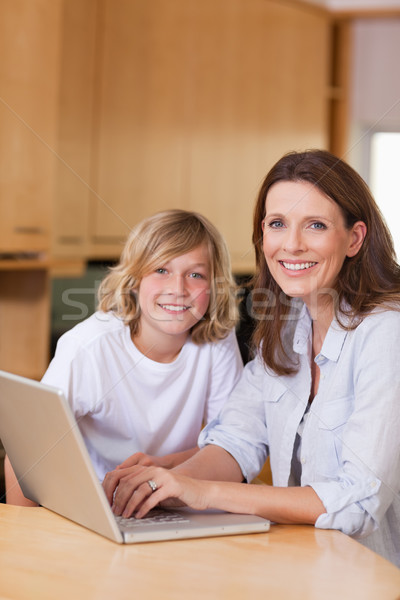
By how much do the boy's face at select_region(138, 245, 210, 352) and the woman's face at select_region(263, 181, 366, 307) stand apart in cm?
30

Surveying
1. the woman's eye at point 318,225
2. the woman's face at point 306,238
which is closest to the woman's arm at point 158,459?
the woman's face at point 306,238

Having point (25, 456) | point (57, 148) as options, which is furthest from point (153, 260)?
point (57, 148)

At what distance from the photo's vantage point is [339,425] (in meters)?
1.26

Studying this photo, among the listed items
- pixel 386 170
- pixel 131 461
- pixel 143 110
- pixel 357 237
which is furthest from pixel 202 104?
pixel 131 461

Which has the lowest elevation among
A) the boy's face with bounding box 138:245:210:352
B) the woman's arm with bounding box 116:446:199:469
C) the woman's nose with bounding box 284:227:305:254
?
the woman's arm with bounding box 116:446:199:469

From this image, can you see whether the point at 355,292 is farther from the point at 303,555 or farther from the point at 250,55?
the point at 250,55

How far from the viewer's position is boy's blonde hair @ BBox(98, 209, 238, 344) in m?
1.62

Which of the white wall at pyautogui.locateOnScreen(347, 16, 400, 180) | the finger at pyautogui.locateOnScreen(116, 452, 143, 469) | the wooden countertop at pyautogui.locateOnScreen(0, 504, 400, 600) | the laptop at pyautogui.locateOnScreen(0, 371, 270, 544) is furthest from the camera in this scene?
the white wall at pyautogui.locateOnScreen(347, 16, 400, 180)

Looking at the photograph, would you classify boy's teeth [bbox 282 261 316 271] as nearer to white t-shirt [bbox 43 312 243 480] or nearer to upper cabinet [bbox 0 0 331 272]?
white t-shirt [bbox 43 312 243 480]

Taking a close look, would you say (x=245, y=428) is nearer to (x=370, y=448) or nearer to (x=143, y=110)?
(x=370, y=448)

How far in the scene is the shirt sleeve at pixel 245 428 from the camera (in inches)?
53.4

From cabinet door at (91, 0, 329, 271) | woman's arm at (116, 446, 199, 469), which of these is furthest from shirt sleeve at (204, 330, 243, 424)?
cabinet door at (91, 0, 329, 271)

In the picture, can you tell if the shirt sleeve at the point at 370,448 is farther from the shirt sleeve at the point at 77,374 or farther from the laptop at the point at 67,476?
the shirt sleeve at the point at 77,374

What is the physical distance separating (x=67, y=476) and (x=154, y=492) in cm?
14
